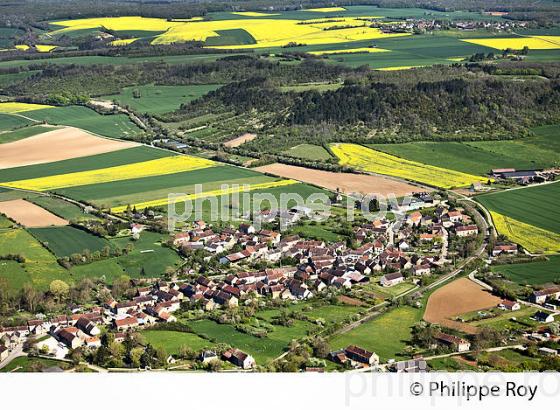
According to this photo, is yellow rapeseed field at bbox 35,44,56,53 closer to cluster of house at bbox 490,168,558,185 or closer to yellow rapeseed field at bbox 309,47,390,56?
yellow rapeseed field at bbox 309,47,390,56

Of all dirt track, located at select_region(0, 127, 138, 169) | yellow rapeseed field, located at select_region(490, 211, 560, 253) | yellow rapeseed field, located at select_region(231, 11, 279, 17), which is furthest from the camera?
yellow rapeseed field, located at select_region(231, 11, 279, 17)

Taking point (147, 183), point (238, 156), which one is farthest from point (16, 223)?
point (238, 156)

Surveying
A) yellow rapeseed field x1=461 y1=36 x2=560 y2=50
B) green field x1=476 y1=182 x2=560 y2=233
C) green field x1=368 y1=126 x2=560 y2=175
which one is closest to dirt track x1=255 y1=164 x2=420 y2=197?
green field x1=476 y1=182 x2=560 y2=233

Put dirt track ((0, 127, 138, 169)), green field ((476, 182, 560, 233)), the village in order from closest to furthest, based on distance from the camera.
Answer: the village
green field ((476, 182, 560, 233))
dirt track ((0, 127, 138, 169))

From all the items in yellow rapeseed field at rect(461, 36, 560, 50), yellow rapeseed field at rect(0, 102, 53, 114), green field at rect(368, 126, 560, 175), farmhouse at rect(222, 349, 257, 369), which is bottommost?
farmhouse at rect(222, 349, 257, 369)

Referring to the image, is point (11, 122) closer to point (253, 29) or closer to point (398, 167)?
point (398, 167)

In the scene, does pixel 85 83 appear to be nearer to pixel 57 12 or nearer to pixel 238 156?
pixel 238 156

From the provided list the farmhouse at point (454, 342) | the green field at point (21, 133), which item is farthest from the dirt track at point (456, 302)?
the green field at point (21, 133)
